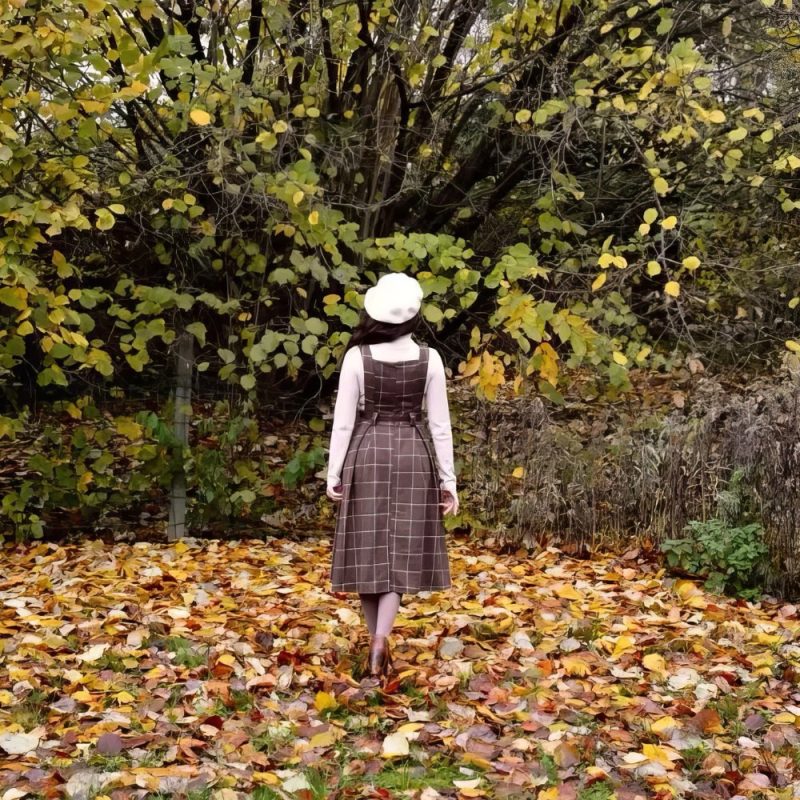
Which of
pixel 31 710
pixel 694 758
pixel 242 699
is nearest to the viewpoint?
pixel 694 758

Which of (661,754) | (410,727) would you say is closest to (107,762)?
(410,727)

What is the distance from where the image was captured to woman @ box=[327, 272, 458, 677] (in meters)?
4.24

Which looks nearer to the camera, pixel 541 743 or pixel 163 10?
pixel 541 743

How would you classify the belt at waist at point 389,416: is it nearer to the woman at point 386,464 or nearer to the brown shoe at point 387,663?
the woman at point 386,464

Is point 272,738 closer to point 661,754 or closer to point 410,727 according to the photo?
point 410,727

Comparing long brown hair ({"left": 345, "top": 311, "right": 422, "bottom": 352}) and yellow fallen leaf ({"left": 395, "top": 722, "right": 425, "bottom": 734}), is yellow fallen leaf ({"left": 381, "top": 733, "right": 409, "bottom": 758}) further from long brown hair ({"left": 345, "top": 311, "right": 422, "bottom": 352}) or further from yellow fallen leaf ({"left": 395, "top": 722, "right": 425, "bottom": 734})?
long brown hair ({"left": 345, "top": 311, "right": 422, "bottom": 352})

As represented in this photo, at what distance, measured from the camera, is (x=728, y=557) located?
225 inches

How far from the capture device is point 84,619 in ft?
16.9

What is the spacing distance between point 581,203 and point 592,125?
4.27ft

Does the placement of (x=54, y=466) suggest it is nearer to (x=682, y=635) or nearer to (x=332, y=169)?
(x=332, y=169)

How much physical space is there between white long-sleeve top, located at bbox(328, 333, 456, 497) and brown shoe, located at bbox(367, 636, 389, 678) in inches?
27.8

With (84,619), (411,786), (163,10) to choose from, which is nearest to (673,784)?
(411,786)

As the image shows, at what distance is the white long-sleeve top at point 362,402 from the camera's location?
13.9ft

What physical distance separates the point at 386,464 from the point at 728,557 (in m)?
2.55
